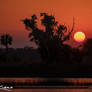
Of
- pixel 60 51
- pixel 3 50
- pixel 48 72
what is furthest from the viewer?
pixel 3 50

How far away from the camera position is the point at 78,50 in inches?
2314

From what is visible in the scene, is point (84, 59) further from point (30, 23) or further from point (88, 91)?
point (88, 91)

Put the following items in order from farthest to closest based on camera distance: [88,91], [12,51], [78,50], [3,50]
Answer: [12,51]
[3,50]
[78,50]
[88,91]

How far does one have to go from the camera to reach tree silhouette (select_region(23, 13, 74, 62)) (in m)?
55.0

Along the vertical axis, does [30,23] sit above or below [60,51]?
above

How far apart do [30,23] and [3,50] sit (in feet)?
45.2

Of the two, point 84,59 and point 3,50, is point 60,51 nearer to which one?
point 84,59

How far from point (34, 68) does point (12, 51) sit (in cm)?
2767

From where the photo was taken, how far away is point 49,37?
5609 centimetres

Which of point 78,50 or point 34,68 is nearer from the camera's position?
point 34,68

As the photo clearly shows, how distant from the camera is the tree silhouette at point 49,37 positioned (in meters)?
55.0

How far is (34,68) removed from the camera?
2026 inches

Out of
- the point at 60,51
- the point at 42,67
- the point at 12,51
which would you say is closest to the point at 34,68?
the point at 42,67

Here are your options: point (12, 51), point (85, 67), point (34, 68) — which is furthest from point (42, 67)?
point (12, 51)
